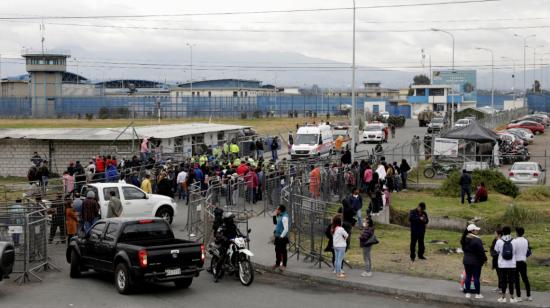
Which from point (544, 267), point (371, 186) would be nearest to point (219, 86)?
point (371, 186)

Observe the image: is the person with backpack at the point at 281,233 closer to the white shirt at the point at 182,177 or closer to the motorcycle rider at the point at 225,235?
the motorcycle rider at the point at 225,235

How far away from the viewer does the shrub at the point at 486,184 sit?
32.7 meters

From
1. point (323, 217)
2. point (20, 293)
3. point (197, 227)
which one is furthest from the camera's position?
point (197, 227)

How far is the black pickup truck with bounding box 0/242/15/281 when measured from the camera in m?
14.8

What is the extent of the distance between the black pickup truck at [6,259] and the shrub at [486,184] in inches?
851

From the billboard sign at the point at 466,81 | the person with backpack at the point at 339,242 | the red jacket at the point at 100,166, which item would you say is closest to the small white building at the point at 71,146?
the red jacket at the point at 100,166

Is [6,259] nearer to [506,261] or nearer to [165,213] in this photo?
[165,213]

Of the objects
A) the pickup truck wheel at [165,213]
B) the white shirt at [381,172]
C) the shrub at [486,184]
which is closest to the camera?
the pickup truck wheel at [165,213]

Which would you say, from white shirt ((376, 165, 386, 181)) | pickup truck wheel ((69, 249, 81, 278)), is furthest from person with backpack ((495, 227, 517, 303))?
white shirt ((376, 165, 386, 181))

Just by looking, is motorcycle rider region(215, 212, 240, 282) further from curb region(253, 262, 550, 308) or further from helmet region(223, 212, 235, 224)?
curb region(253, 262, 550, 308)

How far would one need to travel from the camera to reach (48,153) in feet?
132

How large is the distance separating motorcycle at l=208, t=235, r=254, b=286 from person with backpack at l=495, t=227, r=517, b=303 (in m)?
4.94

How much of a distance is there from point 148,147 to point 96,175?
23.8 feet

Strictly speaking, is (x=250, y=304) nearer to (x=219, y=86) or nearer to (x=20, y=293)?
(x=20, y=293)
